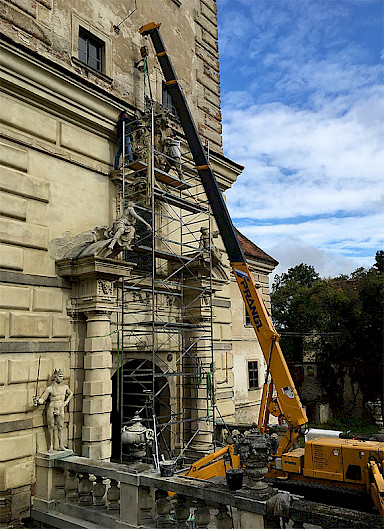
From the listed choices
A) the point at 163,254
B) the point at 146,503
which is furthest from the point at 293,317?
the point at 146,503

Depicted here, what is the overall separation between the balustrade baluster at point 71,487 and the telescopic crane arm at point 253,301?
4.20 metres

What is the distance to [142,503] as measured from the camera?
7.46 m

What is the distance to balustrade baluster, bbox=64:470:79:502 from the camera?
28.1ft

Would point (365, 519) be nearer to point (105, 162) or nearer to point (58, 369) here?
point (58, 369)

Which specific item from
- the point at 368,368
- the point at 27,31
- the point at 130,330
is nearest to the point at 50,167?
the point at 27,31

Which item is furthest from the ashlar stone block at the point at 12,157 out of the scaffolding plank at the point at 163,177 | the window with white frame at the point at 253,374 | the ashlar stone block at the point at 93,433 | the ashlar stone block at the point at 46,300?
the window with white frame at the point at 253,374

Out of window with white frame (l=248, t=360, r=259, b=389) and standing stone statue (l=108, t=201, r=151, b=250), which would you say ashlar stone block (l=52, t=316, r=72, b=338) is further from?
window with white frame (l=248, t=360, r=259, b=389)

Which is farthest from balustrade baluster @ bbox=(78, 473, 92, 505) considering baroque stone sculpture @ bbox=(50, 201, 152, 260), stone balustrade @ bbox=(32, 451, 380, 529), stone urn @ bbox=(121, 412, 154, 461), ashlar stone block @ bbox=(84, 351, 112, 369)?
baroque stone sculpture @ bbox=(50, 201, 152, 260)

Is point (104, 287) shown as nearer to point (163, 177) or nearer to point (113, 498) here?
point (163, 177)

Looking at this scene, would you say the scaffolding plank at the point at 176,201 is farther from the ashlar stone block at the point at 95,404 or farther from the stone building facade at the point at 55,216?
the ashlar stone block at the point at 95,404

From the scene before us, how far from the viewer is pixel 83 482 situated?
27.2 ft

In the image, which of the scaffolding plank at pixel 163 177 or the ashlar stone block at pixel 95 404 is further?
the scaffolding plank at pixel 163 177

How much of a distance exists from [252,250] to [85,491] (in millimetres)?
16035

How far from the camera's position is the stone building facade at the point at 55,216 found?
30.5 ft
